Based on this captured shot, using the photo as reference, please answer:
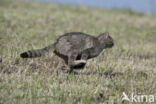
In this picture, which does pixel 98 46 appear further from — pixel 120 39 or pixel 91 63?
pixel 120 39

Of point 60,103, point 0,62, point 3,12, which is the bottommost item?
point 60,103

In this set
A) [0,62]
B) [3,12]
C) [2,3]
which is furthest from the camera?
[2,3]

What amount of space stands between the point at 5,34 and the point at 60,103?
5615mm

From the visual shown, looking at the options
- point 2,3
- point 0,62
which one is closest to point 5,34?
point 0,62

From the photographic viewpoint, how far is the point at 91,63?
825cm

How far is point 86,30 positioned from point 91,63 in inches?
238

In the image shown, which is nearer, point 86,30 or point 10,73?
point 10,73

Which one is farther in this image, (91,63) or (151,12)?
(151,12)

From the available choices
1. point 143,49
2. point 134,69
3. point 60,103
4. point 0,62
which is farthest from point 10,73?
point 143,49

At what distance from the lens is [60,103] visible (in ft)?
17.0

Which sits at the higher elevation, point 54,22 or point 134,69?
point 54,22

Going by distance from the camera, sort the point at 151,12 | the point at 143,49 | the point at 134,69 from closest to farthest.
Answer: the point at 134,69 < the point at 143,49 < the point at 151,12

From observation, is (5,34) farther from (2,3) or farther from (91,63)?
(2,3)

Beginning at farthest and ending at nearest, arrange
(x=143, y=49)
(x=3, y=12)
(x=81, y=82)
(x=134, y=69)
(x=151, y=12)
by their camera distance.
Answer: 1. (x=151, y=12)
2. (x=3, y=12)
3. (x=143, y=49)
4. (x=134, y=69)
5. (x=81, y=82)
